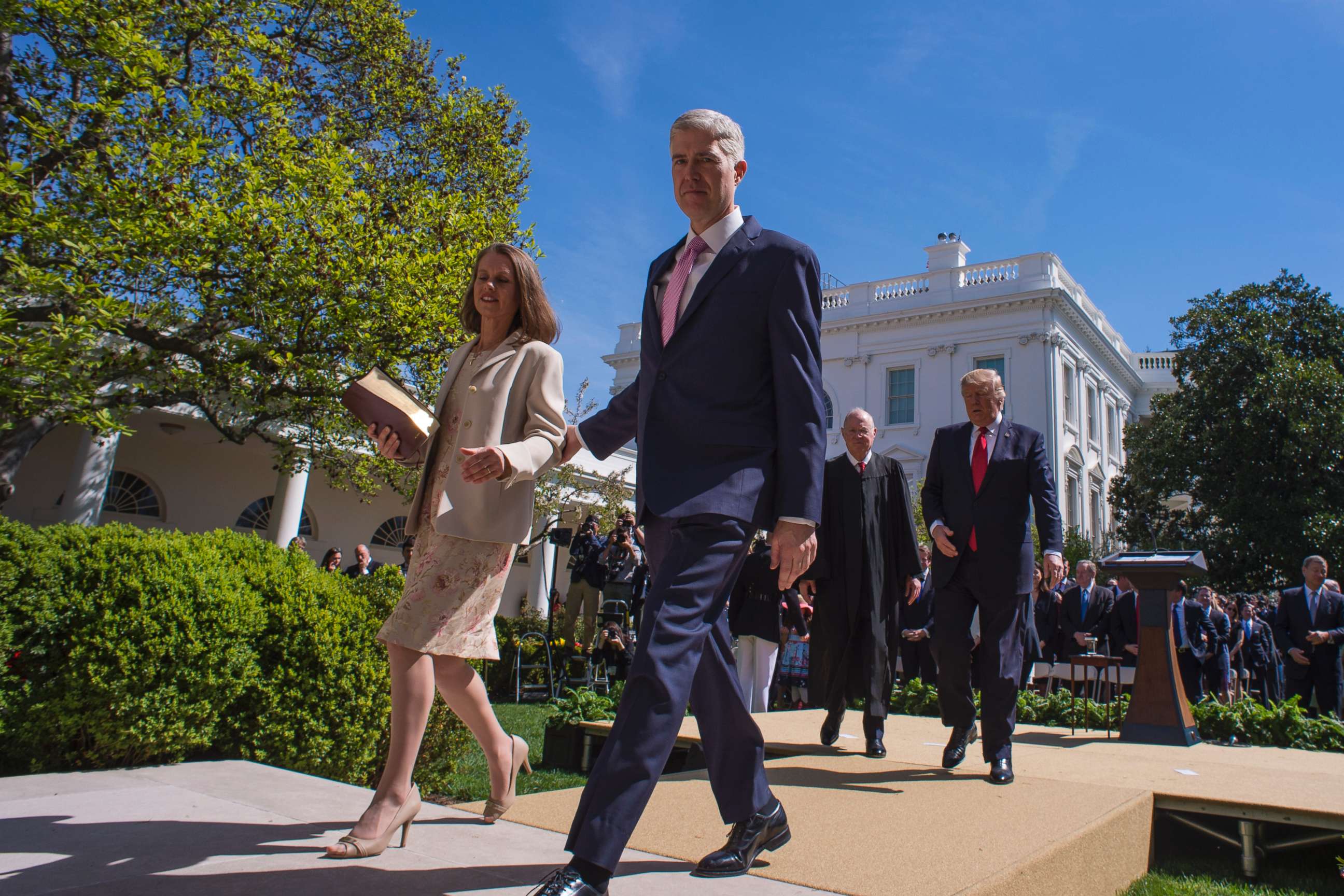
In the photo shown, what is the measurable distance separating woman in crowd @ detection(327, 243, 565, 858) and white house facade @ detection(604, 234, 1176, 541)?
31.1m

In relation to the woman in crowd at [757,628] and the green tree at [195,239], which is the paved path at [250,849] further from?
the green tree at [195,239]

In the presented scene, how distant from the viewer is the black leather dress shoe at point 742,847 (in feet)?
7.88

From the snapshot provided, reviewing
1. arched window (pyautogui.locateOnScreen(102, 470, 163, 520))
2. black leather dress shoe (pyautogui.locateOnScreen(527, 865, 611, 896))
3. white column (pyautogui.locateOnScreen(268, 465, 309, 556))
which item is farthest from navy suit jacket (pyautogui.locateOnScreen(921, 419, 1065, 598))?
arched window (pyautogui.locateOnScreen(102, 470, 163, 520))

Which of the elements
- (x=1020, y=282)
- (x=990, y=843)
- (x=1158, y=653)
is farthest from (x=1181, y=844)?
(x=1020, y=282)

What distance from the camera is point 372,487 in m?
15.1

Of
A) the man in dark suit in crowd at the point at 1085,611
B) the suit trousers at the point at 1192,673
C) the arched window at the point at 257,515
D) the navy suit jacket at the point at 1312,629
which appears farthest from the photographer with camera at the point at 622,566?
the arched window at the point at 257,515

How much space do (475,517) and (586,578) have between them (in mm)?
10914

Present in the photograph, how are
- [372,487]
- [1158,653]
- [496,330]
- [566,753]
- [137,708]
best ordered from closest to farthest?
[496,330] → [137,708] → [566,753] → [1158,653] → [372,487]

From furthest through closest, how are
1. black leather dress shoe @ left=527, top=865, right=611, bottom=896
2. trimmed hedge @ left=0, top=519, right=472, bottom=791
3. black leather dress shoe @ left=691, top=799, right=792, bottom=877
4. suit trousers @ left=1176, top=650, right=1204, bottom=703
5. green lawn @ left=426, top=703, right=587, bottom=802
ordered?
suit trousers @ left=1176, top=650, right=1204, bottom=703
green lawn @ left=426, top=703, right=587, bottom=802
trimmed hedge @ left=0, top=519, right=472, bottom=791
black leather dress shoe @ left=691, top=799, right=792, bottom=877
black leather dress shoe @ left=527, top=865, right=611, bottom=896

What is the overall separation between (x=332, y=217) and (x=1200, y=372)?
2944 centimetres

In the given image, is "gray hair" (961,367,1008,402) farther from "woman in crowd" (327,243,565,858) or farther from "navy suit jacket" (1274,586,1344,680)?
"navy suit jacket" (1274,586,1344,680)

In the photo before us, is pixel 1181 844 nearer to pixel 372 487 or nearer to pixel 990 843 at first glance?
pixel 990 843

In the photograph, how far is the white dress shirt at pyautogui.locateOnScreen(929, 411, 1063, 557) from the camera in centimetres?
500

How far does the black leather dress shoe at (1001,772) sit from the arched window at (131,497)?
2018 cm
